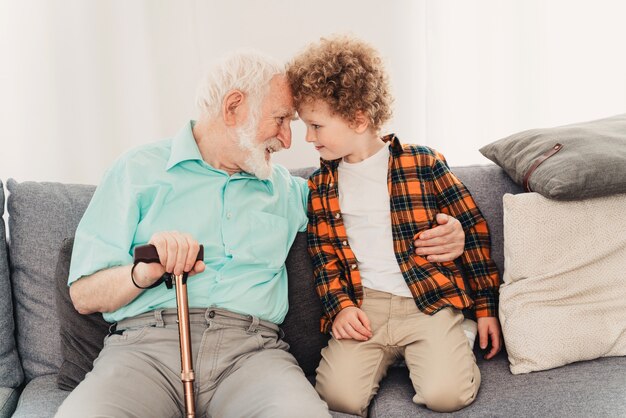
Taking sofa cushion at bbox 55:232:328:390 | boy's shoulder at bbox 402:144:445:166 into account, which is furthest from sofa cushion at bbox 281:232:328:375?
boy's shoulder at bbox 402:144:445:166

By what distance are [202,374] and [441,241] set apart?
2.48 feet

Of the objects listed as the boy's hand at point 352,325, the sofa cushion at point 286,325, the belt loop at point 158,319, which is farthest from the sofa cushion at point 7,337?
the boy's hand at point 352,325

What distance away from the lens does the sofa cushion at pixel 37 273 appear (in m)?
2.03

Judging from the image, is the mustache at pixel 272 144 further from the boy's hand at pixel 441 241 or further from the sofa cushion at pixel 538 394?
the sofa cushion at pixel 538 394

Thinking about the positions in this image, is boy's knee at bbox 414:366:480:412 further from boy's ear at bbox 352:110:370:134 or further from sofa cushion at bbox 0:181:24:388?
sofa cushion at bbox 0:181:24:388

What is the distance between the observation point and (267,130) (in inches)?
78.8

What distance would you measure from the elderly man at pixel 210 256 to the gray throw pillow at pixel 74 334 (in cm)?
6

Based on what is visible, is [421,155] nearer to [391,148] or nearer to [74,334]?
[391,148]

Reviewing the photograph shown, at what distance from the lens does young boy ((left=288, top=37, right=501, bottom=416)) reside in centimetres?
196

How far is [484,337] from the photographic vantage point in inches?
80.1

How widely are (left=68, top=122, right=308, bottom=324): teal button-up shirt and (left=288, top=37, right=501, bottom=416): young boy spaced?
0.17m

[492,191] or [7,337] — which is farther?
[492,191]

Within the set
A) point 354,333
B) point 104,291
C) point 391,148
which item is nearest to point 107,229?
point 104,291

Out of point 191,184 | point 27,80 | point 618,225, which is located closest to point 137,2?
point 27,80
